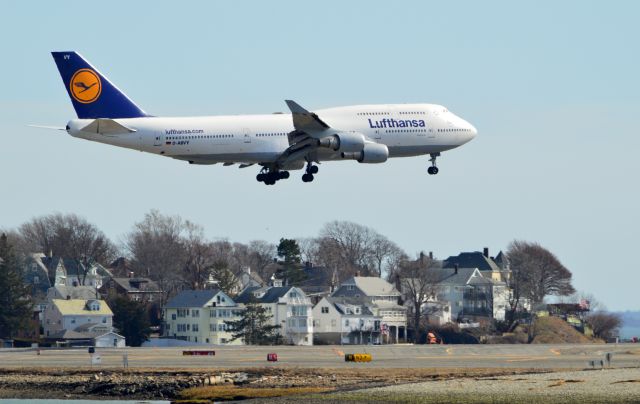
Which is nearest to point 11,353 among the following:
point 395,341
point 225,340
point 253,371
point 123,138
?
point 123,138

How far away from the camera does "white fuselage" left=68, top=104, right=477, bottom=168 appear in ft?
312

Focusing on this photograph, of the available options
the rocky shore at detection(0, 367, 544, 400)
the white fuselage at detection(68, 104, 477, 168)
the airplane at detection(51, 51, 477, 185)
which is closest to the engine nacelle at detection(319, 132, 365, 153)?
the airplane at detection(51, 51, 477, 185)

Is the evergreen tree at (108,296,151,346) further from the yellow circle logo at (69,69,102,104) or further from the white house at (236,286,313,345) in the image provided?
the yellow circle logo at (69,69,102,104)

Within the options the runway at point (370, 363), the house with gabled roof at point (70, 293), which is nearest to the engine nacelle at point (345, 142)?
the runway at point (370, 363)

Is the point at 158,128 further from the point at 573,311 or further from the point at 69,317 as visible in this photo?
the point at 573,311

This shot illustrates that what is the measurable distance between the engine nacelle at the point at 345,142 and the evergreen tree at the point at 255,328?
54.6 metres

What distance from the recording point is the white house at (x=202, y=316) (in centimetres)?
16500

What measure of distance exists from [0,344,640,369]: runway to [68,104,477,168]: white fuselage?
1330cm

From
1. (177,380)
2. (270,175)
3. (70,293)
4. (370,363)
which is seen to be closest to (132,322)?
(70,293)

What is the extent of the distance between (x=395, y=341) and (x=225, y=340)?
1912 cm

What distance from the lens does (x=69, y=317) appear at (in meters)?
166

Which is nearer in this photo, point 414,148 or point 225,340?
point 414,148

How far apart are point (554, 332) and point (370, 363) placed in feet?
272

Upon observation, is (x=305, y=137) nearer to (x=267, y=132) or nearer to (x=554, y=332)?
(x=267, y=132)
